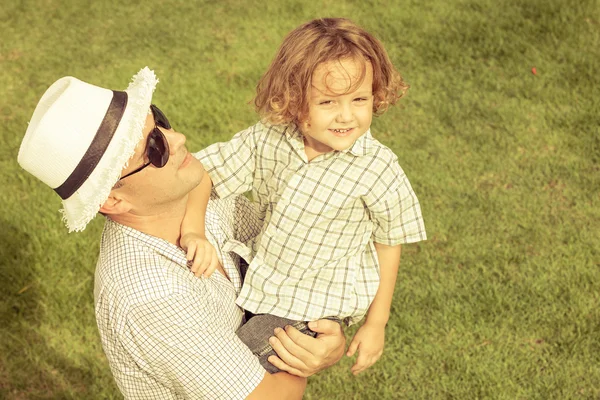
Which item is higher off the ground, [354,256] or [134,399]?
[354,256]

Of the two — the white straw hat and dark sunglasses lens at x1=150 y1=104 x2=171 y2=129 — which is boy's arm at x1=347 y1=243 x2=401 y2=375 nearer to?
dark sunglasses lens at x1=150 y1=104 x2=171 y2=129

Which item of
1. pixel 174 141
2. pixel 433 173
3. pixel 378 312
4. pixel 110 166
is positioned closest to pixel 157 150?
pixel 174 141

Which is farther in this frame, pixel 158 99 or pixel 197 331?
pixel 158 99

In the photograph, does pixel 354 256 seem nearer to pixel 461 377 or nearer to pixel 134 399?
pixel 134 399

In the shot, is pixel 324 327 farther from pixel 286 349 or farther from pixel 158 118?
pixel 158 118

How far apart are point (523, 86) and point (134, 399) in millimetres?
5245

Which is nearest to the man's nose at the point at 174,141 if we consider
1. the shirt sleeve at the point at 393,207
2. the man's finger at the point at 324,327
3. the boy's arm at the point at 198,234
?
the boy's arm at the point at 198,234

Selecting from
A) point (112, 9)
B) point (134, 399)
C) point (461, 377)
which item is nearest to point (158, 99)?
point (112, 9)

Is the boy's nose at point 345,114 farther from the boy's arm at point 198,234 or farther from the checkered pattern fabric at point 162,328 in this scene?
the checkered pattern fabric at point 162,328

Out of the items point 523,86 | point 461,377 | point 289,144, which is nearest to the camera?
point 289,144

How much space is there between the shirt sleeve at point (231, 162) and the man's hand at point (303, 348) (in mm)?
739

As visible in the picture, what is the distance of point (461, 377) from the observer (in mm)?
4668

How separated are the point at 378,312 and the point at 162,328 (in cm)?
117

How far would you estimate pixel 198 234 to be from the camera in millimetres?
3104
